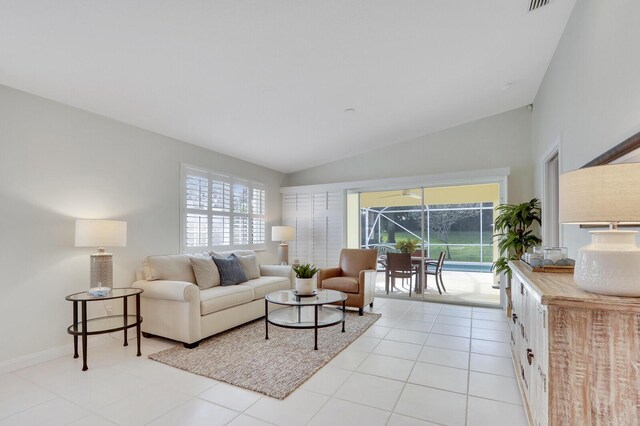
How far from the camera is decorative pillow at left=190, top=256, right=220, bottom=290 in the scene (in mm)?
3912

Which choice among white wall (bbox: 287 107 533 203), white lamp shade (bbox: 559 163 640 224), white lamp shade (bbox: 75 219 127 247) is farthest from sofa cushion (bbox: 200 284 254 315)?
white lamp shade (bbox: 559 163 640 224)

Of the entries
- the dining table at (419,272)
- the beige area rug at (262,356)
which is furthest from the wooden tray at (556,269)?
the dining table at (419,272)

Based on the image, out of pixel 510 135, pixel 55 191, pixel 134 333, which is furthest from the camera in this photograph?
pixel 510 135

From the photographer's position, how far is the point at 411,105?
168 inches

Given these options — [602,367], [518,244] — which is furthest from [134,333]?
[518,244]

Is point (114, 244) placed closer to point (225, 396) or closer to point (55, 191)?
point (55, 191)

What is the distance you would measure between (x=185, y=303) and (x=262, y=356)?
971 millimetres

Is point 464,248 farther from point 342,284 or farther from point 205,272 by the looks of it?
point 205,272

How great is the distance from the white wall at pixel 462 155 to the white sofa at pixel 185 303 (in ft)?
10.3

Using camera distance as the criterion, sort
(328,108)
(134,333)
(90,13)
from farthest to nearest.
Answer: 1. (328,108)
2. (134,333)
3. (90,13)

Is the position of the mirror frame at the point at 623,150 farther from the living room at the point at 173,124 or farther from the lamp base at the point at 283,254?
the lamp base at the point at 283,254

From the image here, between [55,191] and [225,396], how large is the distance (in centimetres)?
259

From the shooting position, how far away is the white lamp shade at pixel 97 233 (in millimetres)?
3055

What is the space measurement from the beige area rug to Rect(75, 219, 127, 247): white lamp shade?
1.21 m
